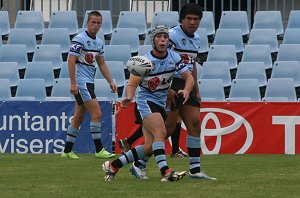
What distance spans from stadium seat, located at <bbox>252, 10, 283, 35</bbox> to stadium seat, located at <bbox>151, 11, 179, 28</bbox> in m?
1.66

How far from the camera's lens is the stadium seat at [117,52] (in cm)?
2061

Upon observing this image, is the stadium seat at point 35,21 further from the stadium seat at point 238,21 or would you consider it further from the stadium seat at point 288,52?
the stadium seat at point 288,52

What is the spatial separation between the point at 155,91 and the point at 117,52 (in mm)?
9631

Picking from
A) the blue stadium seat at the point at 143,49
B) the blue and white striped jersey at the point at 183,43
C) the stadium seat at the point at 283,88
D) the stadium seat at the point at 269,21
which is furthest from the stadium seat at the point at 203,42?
the blue and white striped jersey at the point at 183,43

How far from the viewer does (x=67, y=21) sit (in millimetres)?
22234

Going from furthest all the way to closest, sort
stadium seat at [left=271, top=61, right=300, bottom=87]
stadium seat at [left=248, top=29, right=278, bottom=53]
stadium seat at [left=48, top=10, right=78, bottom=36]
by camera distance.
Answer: stadium seat at [left=48, top=10, right=78, bottom=36]
stadium seat at [left=248, top=29, right=278, bottom=53]
stadium seat at [left=271, top=61, right=300, bottom=87]

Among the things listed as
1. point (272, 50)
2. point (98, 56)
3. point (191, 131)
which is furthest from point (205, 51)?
point (191, 131)

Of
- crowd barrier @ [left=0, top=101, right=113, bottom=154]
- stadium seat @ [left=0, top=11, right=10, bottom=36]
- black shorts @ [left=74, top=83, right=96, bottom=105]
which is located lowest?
crowd barrier @ [left=0, top=101, right=113, bottom=154]

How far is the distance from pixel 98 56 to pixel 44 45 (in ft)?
19.4

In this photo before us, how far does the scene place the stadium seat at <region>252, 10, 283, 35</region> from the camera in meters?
21.4

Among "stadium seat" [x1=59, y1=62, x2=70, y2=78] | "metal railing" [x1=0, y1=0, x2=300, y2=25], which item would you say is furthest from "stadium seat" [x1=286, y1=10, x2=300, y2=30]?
"stadium seat" [x1=59, y1=62, x2=70, y2=78]

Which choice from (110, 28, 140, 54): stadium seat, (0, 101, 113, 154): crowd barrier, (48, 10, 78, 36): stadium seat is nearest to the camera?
(0, 101, 113, 154): crowd barrier

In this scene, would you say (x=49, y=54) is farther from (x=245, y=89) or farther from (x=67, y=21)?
(x=245, y=89)

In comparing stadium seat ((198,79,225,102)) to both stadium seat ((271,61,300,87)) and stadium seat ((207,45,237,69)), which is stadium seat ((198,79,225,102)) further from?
stadium seat ((207,45,237,69))
